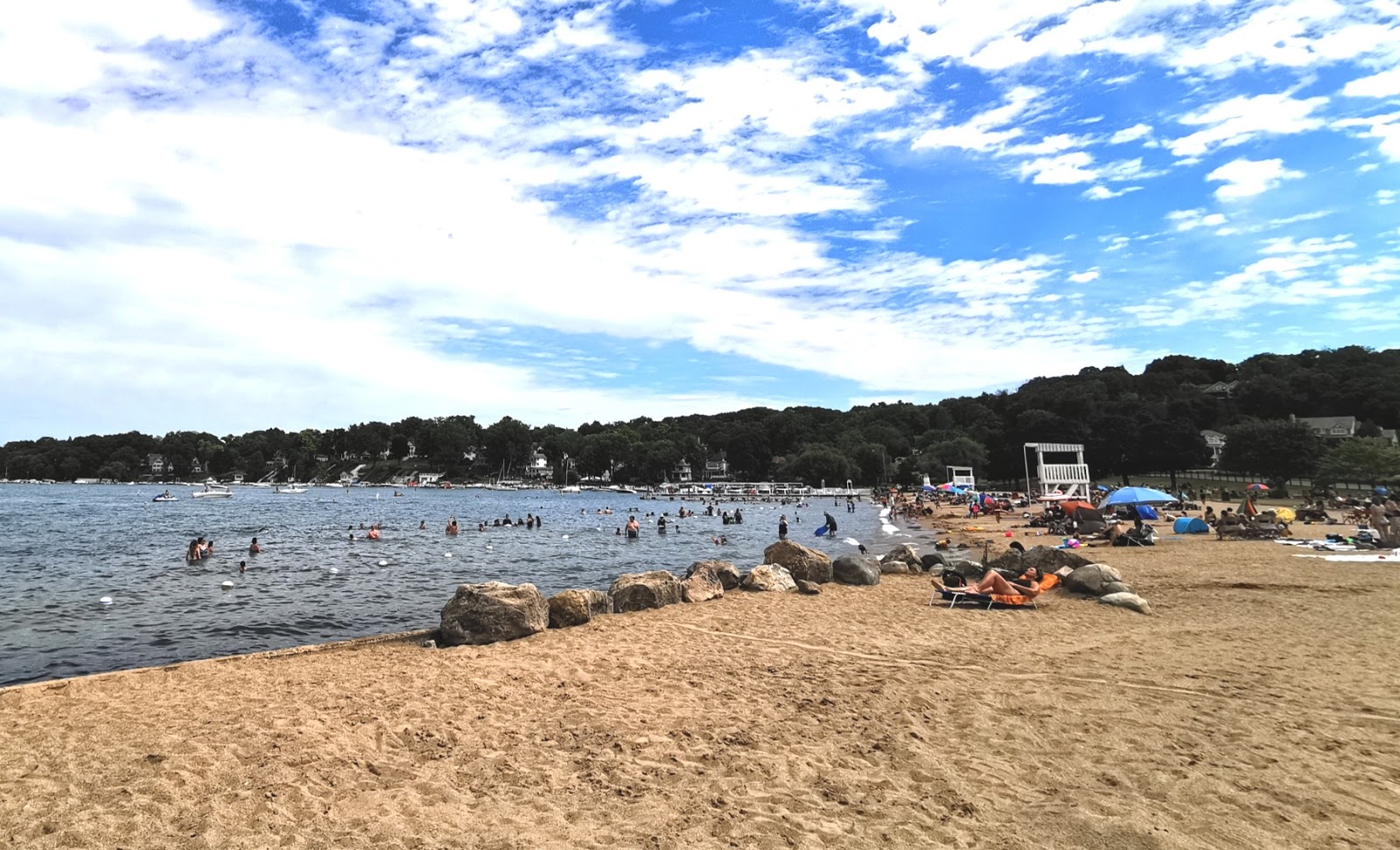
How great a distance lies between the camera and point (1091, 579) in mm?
13633

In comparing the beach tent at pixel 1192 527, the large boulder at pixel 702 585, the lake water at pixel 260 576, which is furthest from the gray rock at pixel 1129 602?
the beach tent at pixel 1192 527

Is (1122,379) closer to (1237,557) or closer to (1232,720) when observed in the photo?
(1237,557)

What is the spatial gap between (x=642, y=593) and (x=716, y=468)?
499 feet

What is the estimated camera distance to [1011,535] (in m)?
32.4

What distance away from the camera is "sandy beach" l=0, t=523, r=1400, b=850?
4.74m

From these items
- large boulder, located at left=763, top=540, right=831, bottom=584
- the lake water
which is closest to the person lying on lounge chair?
large boulder, located at left=763, top=540, right=831, bottom=584

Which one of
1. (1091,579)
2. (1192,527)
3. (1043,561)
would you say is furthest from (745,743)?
(1192,527)

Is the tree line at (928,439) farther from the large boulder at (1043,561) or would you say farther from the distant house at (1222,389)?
the large boulder at (1043,561)

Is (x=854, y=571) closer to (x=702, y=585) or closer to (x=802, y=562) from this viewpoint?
(x=802, y=562)

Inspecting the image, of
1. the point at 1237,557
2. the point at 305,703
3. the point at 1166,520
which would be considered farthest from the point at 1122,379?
the point at 305,703

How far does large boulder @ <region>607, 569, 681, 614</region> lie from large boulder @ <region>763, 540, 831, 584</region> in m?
3.62

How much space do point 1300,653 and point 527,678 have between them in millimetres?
9554

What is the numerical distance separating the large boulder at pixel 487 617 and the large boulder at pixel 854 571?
8.01 meters

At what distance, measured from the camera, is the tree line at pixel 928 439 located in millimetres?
75125
